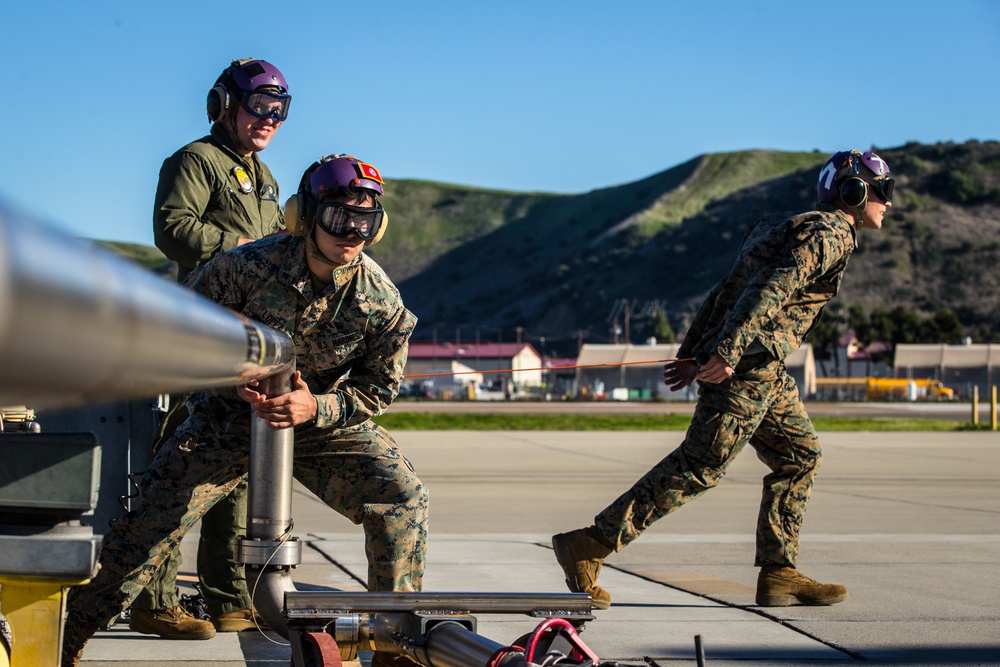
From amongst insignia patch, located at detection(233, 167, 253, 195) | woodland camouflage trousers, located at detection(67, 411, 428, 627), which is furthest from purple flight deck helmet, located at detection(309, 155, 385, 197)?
insignia patch, located at detection(233, 167, 253, 195)

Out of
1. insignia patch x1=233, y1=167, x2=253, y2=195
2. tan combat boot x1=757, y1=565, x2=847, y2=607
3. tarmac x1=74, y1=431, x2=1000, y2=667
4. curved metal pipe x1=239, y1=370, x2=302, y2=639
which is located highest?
insignia patch x1=233, y1=167, x2=253, y2=195

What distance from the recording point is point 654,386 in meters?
94.9

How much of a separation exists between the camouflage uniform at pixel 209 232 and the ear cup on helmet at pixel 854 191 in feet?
8.69

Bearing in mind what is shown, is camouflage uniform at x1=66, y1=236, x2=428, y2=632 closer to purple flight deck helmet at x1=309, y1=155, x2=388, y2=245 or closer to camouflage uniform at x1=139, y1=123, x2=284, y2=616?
purple flight deck helmet at x1=309, y1=155, x2=388, y2=245

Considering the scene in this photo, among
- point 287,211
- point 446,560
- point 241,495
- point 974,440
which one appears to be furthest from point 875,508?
point 974,440

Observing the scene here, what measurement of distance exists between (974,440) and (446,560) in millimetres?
19389

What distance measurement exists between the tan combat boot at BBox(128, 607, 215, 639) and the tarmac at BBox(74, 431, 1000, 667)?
52 millimetres

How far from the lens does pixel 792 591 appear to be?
17.8 ft

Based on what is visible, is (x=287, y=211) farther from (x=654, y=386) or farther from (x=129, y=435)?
(x=654, y=386)

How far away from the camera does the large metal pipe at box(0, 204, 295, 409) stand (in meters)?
0.96

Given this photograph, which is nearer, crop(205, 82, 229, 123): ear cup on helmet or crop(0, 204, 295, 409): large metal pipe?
crop(0, 204, 295, 409): large metal pipe

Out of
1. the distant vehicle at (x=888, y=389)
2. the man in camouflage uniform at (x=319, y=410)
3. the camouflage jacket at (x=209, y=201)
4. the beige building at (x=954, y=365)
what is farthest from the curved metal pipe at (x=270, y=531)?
the beige building at (x=954, y=365)

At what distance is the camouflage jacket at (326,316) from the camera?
151 inches

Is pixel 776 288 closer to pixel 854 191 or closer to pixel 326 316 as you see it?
pixel 854 191
